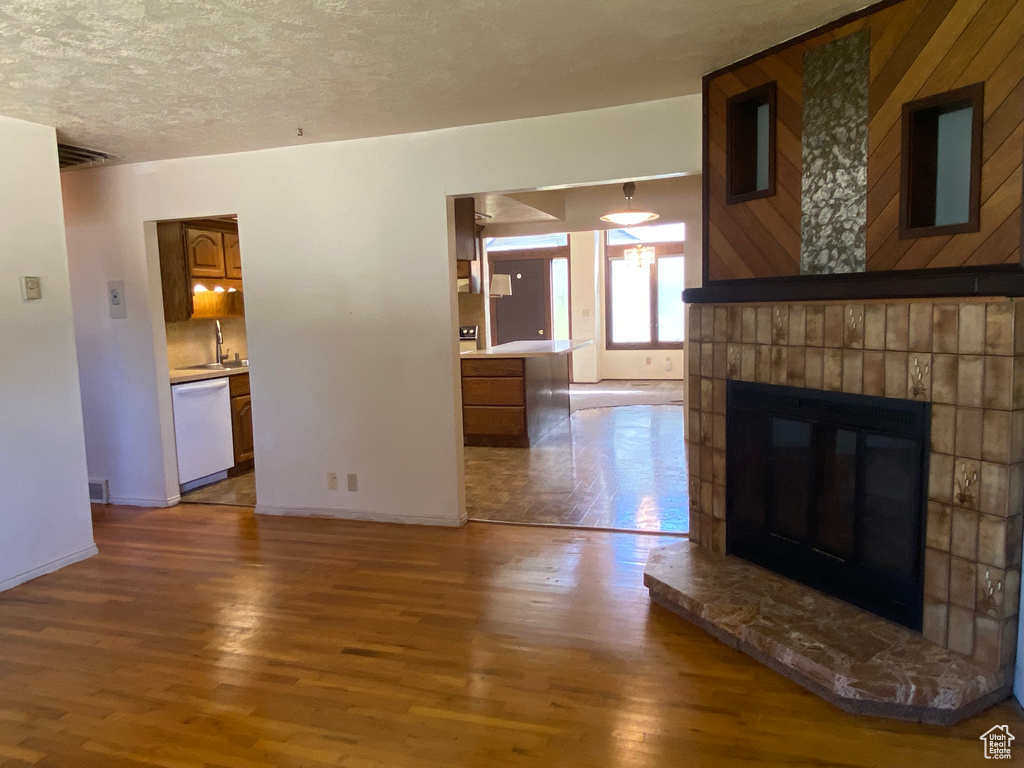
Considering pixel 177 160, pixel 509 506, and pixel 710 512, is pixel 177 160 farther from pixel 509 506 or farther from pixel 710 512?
pixel 710 512

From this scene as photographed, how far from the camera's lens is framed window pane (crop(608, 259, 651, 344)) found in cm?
1162

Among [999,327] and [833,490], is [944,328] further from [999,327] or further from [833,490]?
[833,490]

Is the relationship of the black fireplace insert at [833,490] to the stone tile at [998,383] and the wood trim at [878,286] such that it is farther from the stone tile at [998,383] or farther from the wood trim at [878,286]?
the wood trim at [878,286]

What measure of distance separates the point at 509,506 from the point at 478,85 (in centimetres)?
268

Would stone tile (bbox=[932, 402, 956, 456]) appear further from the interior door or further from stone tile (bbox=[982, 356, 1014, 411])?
the interior door

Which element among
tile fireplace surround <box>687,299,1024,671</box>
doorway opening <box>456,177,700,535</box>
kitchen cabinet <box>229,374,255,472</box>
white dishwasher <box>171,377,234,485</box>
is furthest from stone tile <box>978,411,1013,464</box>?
kitchen cabinet <box>229,374,255,472</box>

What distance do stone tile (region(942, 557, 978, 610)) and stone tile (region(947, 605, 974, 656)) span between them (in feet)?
0.08

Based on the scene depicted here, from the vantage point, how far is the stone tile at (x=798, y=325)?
9.30 feet

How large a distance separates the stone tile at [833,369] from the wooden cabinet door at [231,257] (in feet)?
16.0

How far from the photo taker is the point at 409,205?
4.18 metres

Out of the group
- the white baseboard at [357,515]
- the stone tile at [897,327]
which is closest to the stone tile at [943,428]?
the stone tile at [897,327]

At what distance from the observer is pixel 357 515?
4508 mm

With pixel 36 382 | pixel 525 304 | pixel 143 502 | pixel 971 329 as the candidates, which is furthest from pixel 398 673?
pixel 525 304

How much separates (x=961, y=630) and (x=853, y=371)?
970 mm
